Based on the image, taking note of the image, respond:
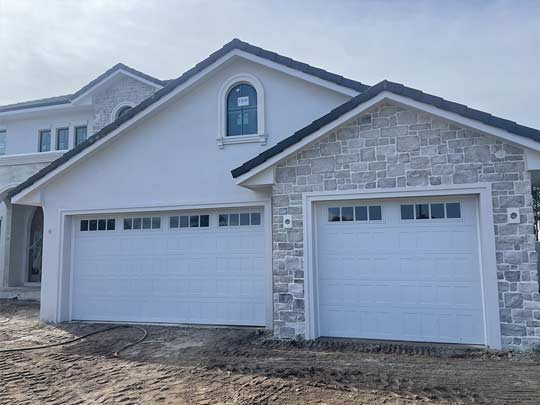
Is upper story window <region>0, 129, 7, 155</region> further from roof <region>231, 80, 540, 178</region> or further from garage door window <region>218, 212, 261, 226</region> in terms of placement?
roof <region>231, 80, 540, 178</region>

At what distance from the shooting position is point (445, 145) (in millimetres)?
7539

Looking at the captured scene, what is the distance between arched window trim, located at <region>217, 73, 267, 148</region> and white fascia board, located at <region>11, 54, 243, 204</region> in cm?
56

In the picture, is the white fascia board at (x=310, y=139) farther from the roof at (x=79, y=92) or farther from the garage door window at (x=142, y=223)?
the roof at (x=79, y=92)

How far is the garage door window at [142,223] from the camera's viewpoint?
33.9 feet

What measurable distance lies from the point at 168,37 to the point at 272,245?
601 cm

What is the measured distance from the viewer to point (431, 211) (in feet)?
25.6

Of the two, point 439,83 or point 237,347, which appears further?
point 439,83

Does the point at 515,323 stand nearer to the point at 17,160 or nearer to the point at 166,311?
the point at 166,311

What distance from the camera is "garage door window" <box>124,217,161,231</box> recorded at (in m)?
10.3

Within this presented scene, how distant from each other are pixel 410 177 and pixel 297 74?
370 cm

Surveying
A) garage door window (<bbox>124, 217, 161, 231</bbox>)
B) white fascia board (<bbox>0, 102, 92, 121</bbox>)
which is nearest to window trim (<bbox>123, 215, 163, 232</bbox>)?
garage door window (<bbox>124, 217, 161, 231</bbox>)

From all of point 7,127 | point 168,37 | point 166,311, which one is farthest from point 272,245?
point 7,127

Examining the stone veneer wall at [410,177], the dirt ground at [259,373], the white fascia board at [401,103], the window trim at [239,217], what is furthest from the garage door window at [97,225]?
the stone veneer wall at [410,177]

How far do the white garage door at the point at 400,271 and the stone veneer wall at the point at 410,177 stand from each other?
1.47 ft
